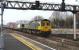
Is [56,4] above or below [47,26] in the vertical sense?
above

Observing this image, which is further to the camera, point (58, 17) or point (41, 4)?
point (58, 17)

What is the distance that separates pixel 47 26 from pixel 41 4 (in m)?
4.96

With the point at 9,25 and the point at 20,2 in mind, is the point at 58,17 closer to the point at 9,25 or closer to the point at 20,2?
the point at 9,25

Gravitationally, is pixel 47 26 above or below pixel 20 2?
below

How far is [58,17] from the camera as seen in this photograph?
140m

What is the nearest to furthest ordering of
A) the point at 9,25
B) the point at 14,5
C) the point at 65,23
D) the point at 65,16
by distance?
the point at 14,5, the point at 65,23, the point at 65,16, the point at 9,25

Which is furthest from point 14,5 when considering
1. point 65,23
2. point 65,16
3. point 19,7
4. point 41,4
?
point 65,16

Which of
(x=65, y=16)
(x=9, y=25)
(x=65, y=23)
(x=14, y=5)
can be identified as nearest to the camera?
(x=14, y=5)

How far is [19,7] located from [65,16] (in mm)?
80005

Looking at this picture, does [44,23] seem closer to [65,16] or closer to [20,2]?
[20,2]

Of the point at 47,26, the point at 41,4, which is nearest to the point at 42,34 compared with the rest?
the point at 47,26

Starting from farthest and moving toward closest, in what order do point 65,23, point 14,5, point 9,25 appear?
point 9,25 < point 65,23 < point 14,5

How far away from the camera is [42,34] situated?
6931 centimetres

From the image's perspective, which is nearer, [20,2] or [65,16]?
[20,2]
